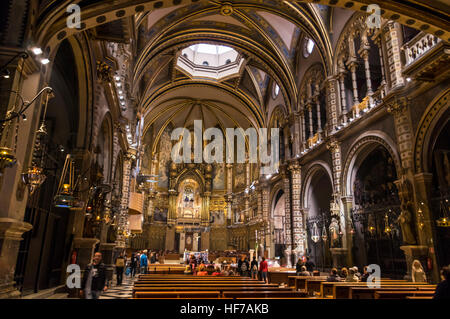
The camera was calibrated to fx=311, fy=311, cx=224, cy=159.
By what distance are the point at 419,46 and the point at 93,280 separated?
11445 mm

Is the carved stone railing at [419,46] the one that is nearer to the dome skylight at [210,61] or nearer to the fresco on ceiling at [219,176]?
the dome skylight at [210,61]

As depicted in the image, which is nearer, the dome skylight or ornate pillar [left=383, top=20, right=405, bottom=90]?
ornate pillar [left=383, top=20, right=405, bottom=90]

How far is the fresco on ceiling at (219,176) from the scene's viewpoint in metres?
35.7

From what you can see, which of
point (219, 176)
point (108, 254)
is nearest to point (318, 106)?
point (108, 254)

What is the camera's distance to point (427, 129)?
32.1 feet

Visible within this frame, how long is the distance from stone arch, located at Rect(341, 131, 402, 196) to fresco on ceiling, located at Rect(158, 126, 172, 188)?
927 inches

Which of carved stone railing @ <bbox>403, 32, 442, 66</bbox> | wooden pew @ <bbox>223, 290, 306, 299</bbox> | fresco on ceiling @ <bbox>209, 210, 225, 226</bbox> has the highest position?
carved stone railing @ <bbox>403, 32, 442, 66</bbox>

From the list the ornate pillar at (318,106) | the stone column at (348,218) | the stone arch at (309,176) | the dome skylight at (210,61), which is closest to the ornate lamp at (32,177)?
the stone column at (348,218)

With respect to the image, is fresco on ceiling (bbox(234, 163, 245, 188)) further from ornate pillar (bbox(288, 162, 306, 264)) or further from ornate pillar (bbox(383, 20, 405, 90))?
ornate pillar (bbox(383, 20, 405, 90))

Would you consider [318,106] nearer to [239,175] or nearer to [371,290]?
[371,290]

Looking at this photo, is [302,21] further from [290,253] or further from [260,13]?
[290,253]

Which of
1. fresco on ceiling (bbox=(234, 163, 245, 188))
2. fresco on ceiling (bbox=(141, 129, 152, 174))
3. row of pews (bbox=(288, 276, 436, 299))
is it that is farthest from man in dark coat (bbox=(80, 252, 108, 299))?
fresco on ceiling (bbox=(234, 163, 245, 188))

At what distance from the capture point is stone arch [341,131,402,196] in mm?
11633

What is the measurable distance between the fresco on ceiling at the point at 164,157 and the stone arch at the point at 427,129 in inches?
1081
